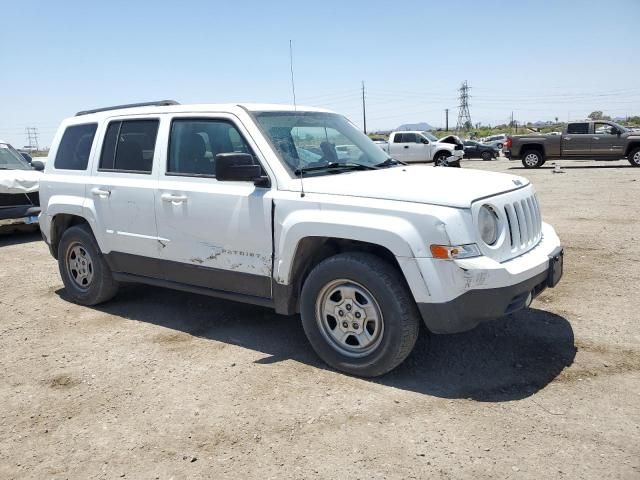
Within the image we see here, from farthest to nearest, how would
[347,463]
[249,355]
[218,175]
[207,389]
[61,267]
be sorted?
[61,267] < [249,355] < [218,175] < [207,389] < [347,463]

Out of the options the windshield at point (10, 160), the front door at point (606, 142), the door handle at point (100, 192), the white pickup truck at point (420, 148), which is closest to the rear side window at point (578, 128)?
the front door at point (606, 142)

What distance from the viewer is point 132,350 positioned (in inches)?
178

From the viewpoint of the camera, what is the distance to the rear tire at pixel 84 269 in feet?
17.9

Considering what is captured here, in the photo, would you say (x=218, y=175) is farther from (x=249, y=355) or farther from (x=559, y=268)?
(x=559, y=268)

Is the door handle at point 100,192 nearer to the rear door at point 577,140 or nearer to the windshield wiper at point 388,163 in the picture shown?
the windshield wiper at point 388,163

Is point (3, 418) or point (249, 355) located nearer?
point (3, 418)

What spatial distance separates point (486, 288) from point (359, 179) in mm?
1227

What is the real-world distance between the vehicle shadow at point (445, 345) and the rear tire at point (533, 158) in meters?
19.7

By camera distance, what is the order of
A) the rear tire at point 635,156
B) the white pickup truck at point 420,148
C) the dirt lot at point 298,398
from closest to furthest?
the dirt lot at point 298,398
the rear tire at point 635,156
the white pickup truck at point 420,148

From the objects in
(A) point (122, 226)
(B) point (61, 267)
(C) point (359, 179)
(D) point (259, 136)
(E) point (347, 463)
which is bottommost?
(E) point (347, 463)

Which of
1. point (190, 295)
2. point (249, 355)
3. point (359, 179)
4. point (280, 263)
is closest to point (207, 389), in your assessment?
point (249, 355)

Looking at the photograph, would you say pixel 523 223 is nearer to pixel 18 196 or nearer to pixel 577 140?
pixel 18 196

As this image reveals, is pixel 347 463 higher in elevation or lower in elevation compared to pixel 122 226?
lower

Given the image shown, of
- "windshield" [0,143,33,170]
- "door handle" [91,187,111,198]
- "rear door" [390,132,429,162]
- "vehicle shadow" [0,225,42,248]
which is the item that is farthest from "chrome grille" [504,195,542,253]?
"rear door" [390,132,429,162]
